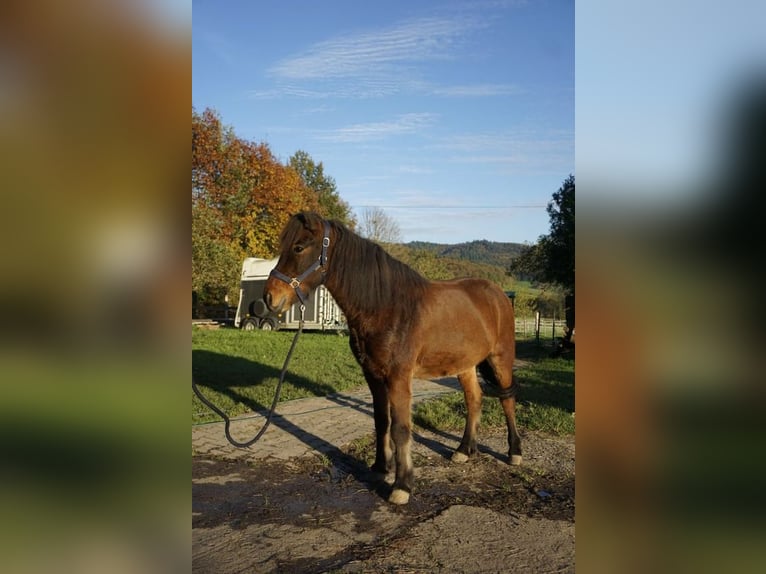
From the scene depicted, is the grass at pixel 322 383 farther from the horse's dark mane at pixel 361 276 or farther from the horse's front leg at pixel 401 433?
the horse's dark mane at pixel 361 276

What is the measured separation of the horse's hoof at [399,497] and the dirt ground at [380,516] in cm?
5

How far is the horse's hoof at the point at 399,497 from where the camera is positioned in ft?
13.7

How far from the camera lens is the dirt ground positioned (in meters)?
3.23

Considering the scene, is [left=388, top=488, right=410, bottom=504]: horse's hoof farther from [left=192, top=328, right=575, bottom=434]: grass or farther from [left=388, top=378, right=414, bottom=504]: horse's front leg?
[left=192, top=328, right=575, bottom=434]: grass

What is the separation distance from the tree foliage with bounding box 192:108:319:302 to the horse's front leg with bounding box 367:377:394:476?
16993 mm

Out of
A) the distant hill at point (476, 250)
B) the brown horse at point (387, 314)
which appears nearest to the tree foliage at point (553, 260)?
the brown horse at point (387, 314)

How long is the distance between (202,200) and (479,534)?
21.0m

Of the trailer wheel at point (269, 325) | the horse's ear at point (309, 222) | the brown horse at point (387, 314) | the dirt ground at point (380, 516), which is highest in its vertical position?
the horse's ear at point (309, 222)

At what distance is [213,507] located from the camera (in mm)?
4070

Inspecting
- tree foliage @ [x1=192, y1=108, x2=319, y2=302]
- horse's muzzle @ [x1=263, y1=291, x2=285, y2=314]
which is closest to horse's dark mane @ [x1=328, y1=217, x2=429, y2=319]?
horse's muzzle @ [x1=263, y1=291, x2=285, y2=314]

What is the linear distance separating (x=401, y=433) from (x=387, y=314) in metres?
0.96
